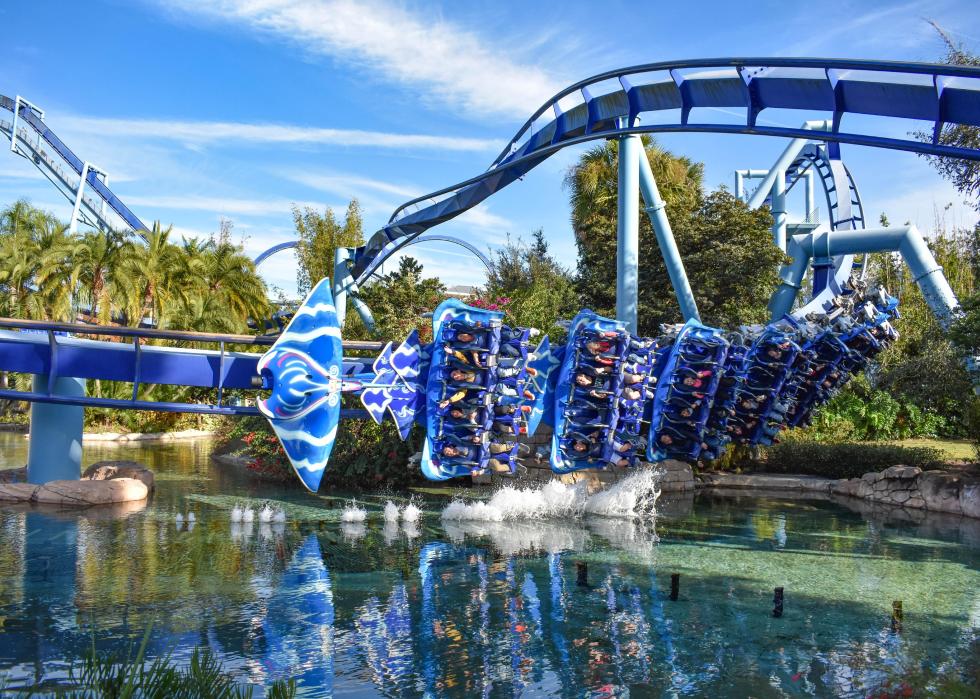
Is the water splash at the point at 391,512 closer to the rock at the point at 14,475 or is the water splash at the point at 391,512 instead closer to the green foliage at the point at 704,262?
the rock at the point at 14,475

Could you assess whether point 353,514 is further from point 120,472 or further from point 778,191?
point 778,191

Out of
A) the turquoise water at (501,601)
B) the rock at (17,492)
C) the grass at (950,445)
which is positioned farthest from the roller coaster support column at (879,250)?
the rock at (17,492)

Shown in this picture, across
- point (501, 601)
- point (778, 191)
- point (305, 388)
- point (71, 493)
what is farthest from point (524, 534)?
point (778, 191)

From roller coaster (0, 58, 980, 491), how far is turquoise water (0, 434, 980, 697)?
1521mm

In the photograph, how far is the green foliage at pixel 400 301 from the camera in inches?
773

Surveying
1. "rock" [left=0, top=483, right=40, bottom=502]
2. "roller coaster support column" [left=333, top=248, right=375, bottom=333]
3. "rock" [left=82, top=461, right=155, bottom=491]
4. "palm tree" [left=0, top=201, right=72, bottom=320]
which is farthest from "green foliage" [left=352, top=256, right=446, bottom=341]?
"palm tree" [left=0, top=201, right=72, bottom=320]

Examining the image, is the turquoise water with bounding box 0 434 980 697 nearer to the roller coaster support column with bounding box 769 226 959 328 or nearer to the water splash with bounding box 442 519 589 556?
the water splash with bounding box 442 519 589 556

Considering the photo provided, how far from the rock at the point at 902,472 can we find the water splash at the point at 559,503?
5377mm

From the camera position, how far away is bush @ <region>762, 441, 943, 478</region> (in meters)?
19.9

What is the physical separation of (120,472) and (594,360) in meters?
10.9

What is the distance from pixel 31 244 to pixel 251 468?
18.0 m

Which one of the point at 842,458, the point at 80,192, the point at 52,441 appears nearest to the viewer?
the point at 52,441

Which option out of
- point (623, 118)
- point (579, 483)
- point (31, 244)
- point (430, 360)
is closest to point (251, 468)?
point (579, 483)

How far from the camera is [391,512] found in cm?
1543
